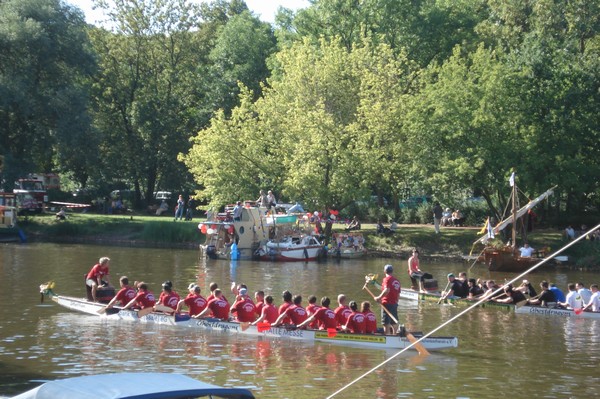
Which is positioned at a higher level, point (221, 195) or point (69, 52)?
point (69, 52)

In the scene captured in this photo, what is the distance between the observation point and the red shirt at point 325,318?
22291 millimetres

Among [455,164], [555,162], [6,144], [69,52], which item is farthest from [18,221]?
[555,162]

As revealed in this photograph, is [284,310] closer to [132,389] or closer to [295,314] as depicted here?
[295,314]

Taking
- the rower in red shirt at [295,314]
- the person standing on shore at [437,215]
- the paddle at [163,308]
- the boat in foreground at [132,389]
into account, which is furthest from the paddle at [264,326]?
the person standing on shore at [437,215]

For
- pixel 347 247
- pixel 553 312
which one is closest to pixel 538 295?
pixel 553 312

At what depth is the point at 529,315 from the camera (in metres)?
28.6

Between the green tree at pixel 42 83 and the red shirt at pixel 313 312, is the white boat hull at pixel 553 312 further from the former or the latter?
the green tree at pixel 42 83

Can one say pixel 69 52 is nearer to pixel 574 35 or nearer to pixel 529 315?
pixel 574 35

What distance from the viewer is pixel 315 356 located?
21250 mm

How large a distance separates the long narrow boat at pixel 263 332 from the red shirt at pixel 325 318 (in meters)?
0.34

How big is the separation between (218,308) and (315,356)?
4.09 metres

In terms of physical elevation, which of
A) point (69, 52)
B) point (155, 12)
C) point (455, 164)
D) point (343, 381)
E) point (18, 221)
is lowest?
point (343, 381)

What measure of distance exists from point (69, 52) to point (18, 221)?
40.1 feet

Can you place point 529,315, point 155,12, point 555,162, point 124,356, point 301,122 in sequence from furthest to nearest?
point 155,12
point 301,122
point 555,162
point 529,315
point 124,356
